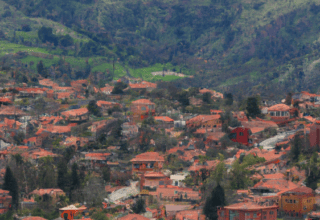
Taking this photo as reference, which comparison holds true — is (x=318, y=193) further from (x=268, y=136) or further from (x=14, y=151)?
(x=14, y=151)

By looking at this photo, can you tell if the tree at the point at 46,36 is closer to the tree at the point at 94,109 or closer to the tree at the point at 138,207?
the tree at the point at 94,109

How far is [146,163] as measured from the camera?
74.6 metres

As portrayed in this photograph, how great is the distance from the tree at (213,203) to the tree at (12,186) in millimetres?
15985

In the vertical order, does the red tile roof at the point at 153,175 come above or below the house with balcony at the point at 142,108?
below

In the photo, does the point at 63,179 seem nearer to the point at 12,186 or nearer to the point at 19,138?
the point at 12,186

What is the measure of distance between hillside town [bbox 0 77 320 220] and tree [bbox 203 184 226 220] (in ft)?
0.25

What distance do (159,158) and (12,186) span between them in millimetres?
17654

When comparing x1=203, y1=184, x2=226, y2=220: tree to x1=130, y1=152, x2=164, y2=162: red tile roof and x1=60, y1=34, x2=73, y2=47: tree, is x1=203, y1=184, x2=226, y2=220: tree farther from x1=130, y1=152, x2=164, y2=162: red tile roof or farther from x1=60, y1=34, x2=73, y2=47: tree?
x1=60, y1=34, x2=73, y2=47: tree

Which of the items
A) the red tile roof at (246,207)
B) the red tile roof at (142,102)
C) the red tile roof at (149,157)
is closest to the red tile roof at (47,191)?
the red tile roof at (149,157)

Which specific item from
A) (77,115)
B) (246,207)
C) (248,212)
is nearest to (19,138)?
(77,115)

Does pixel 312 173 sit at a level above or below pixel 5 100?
below

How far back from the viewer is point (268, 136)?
269 ft

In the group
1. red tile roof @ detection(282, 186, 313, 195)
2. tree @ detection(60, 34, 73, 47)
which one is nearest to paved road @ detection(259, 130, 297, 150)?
red tile roof @ detection(282, 186, 313, 195)

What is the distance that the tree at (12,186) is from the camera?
62991mm
